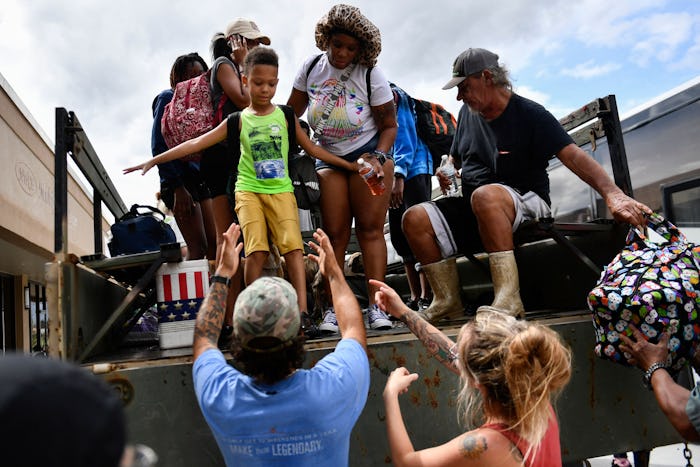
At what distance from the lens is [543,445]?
1589 mm

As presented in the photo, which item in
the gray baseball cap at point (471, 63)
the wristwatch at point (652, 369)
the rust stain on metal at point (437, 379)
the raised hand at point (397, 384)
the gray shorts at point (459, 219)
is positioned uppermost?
the gray baseball cap at point (471, 63)

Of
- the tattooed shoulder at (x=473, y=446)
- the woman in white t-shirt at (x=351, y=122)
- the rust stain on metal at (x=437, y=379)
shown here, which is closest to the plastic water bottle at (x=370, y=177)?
the woman in white t-shirt at (x=351, y=122)

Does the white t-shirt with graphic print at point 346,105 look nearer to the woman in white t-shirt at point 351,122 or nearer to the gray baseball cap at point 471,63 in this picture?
the woman in white t-shirt at point 351,122

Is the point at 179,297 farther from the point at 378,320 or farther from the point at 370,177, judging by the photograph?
the point at 370,177

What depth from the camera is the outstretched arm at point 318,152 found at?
9.58 feet

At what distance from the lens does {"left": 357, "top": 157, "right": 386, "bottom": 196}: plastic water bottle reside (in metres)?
2.88

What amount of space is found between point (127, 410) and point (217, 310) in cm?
47

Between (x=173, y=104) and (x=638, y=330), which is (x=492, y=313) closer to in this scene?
(x=638, y=330)

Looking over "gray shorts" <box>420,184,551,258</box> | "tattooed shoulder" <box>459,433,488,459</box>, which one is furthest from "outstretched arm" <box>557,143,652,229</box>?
"tattooed shoulder" <box>459,433,488,459</box>

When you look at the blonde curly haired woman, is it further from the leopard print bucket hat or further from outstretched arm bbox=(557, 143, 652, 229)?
the leopard print bucket hat

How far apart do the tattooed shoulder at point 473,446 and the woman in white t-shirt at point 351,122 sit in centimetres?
146

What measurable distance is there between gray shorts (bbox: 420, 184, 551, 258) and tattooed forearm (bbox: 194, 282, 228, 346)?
1498 millimetres

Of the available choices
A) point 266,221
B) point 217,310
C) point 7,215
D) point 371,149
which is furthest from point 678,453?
point 7,215

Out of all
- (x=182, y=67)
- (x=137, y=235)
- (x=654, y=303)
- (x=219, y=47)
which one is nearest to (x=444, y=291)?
(x=654, y=303)
